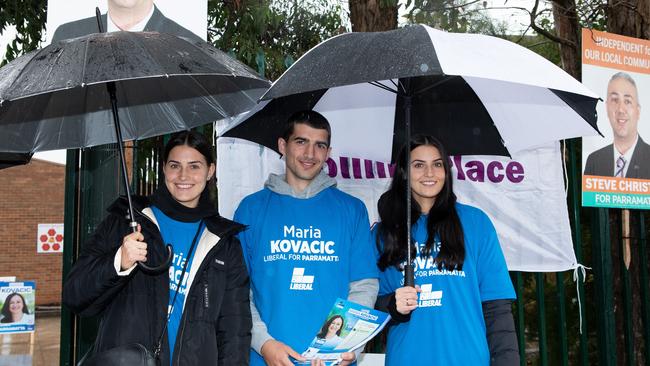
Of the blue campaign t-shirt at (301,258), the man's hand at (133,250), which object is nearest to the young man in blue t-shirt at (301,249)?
the blue campaign t-shirt at (301,258)

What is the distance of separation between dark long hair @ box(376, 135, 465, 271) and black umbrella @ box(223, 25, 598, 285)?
5.6 inches

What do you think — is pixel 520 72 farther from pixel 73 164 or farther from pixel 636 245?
pixel 636 245

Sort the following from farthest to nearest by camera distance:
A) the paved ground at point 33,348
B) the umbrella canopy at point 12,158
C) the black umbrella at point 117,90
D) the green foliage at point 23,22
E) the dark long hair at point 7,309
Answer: the paved ground at point 33,348, the dark long hair at point 7,309, the green foliage at point 23,22, the umbrella canopy at point 12,158, the black umbrella at point 117,90

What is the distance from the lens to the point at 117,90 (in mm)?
3525

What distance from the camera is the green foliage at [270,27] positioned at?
5328 millimetres

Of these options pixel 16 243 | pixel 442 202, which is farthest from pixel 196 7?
pixel 16 243

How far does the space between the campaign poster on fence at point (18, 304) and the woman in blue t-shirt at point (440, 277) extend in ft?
25.1

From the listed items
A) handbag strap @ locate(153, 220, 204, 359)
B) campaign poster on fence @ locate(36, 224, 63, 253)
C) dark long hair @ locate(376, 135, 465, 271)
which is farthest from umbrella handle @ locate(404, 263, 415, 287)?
campaign poster on fence @ locate(36, 224, 63, 253)

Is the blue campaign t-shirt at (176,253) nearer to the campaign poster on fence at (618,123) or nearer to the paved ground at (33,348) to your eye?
the campaign poster on fence at (618,123)

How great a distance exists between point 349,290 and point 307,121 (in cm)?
82

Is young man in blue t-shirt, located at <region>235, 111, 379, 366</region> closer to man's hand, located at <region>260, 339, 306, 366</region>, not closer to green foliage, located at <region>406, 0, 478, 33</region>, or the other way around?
man's hand, located at <region>260, 339, 306, 366</region>

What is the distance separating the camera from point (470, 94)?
357 centimetres

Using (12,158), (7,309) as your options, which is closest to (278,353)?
(12,158)

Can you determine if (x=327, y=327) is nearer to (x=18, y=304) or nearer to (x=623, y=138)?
(x=623, y=138)
